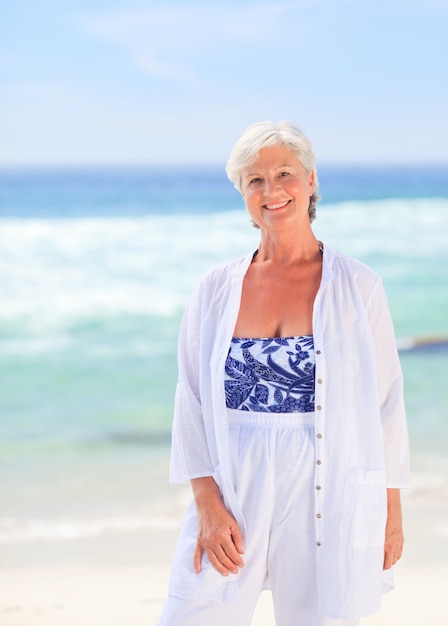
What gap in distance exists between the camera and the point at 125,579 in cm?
413

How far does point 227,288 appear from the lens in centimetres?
230

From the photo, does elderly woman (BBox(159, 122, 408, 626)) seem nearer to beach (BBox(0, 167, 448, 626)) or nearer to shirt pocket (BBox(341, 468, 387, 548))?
shirt pocket (BBox(341, 468, 387, 548))

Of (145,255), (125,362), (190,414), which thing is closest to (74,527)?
(190,414)

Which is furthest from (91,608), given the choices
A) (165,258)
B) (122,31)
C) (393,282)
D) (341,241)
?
(122,31)

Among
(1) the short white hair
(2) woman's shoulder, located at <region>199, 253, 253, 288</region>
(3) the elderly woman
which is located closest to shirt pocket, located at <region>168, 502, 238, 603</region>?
(3) the elderly woman

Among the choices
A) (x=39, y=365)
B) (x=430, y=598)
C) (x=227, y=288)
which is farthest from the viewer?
(x=39, y=365)

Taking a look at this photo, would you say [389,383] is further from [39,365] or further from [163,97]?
[163,97]

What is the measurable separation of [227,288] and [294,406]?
339 millimetres

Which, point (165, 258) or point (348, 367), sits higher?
point (165, 258)

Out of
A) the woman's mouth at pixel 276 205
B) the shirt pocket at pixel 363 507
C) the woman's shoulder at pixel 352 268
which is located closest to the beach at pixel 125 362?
the shirt pocket at pixel 363 507

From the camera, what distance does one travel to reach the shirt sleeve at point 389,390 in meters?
2.20

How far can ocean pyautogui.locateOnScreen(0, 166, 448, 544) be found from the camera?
5.54m

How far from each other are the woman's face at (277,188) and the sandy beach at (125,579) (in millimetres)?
1878

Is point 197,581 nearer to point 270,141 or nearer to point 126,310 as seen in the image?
point 270,141
